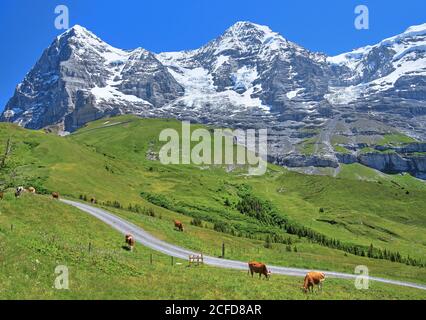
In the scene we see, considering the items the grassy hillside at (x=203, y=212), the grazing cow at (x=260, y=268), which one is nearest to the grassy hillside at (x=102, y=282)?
the grazing cow at (x=260, y=268)

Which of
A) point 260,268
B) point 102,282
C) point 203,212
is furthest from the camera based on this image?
point 203,212

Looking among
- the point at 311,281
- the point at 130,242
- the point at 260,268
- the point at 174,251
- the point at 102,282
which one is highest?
the point at 130,242

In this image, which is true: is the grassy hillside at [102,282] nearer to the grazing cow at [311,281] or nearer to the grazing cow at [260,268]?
the grazing cow at [311,281]

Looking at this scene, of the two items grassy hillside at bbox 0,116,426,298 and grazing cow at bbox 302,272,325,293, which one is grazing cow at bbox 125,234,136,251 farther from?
grazing cow at bbox 302,272,325,293

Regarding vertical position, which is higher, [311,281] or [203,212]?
[203,212]

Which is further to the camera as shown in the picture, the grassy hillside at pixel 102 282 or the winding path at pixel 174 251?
the winding path at pixel 174 251

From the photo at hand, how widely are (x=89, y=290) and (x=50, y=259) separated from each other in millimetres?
7648

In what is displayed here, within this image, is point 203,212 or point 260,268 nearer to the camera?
point 260,268

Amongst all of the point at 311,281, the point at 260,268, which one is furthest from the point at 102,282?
the point at 260,268

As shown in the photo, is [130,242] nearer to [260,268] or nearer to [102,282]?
[260,268]

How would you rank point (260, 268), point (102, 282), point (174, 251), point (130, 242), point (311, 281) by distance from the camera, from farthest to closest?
point (174, 251)
point (130, 242)
point (260, 268)
point (311, 281)
point (102, 282)

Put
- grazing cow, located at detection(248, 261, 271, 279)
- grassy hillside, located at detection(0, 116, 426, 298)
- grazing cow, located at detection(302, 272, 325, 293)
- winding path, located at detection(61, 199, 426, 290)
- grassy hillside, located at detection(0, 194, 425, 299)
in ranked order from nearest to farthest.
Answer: grassy hillside, located at detection(0, 194, 425, 299), grazing cow, located at detection(302, 272, 325, 293), grazing cow, located at detection(248, 261, 271, 279), winding path, located at detection(61, 199, 426, 290), grassy hillside, located at detection(0, 116, 426, 298)

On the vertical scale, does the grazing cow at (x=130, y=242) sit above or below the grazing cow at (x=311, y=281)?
above

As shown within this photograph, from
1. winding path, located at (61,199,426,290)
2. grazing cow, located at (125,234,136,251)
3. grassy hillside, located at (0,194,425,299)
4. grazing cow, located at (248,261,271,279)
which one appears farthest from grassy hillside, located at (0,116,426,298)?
grassy hillside, located at (0,194,425,299)
